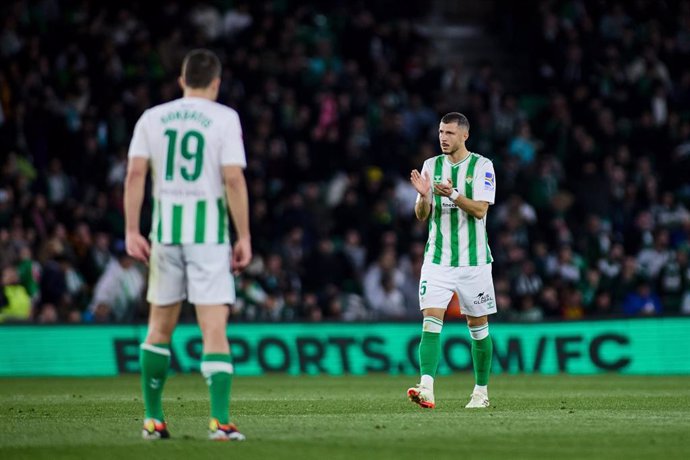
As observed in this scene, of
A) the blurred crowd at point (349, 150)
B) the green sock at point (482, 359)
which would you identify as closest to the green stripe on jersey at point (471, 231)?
the green sock at point (482, 359)

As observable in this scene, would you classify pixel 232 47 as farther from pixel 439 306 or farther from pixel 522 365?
pixel 439 306

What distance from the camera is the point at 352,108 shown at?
24.4 metres

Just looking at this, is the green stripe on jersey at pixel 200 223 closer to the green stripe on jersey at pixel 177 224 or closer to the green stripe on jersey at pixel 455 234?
the green stripe on jersey at pixel 177 224

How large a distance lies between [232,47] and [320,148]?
278cm

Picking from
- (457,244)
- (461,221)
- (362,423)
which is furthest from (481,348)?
(362,423)

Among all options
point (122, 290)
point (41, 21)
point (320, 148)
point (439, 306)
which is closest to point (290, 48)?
point (320, 148)

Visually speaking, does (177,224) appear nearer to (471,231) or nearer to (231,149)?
(231,149)

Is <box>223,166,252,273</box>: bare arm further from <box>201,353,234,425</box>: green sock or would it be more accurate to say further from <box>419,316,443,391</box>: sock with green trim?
<box>419,316,443,391</box>: sock with green trim

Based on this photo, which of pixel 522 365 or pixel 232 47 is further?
pixel 232 47

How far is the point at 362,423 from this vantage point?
9.27 m

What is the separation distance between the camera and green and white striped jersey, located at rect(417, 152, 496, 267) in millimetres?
11352

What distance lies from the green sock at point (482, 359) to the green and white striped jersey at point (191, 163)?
162 inches

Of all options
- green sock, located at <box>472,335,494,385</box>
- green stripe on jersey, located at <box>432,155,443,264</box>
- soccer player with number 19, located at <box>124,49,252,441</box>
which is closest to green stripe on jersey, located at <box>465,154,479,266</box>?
green stripe on jersey, located at <box>432,155,443,264</box>

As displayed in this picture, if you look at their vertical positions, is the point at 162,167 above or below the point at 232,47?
below
